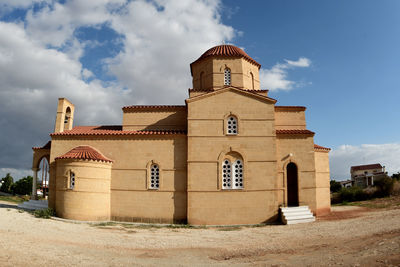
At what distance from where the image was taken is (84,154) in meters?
15.9

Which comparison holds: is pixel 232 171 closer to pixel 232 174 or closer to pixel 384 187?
pixel 232 174

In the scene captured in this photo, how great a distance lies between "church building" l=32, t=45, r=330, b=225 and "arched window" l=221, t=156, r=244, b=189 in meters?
0.06

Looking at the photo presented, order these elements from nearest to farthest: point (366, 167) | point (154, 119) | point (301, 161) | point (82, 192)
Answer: point (82, 192)
point (301, 161)
point (154, 119)
point (366, 167)

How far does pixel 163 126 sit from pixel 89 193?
20.1 ft

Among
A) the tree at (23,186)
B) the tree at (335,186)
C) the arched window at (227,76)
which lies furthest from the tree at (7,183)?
the tree at (335,186)

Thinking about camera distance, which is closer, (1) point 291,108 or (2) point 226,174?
(2) point 226,174

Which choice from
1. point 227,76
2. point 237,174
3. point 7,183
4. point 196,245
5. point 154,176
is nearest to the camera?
point 196,245

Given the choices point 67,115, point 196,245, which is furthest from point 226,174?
point 67,115

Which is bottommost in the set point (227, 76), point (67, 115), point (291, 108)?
point (67, 115)

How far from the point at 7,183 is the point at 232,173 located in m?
48.5

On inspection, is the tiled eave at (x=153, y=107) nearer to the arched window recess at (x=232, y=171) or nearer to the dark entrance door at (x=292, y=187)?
the arched window recess at (x=232, y=171)

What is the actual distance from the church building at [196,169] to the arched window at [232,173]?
0.06m

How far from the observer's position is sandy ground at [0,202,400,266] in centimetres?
793

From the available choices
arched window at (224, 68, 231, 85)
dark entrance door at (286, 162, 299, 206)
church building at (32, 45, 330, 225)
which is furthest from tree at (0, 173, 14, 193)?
dark entrance door at (286, 162, 299, 206)
